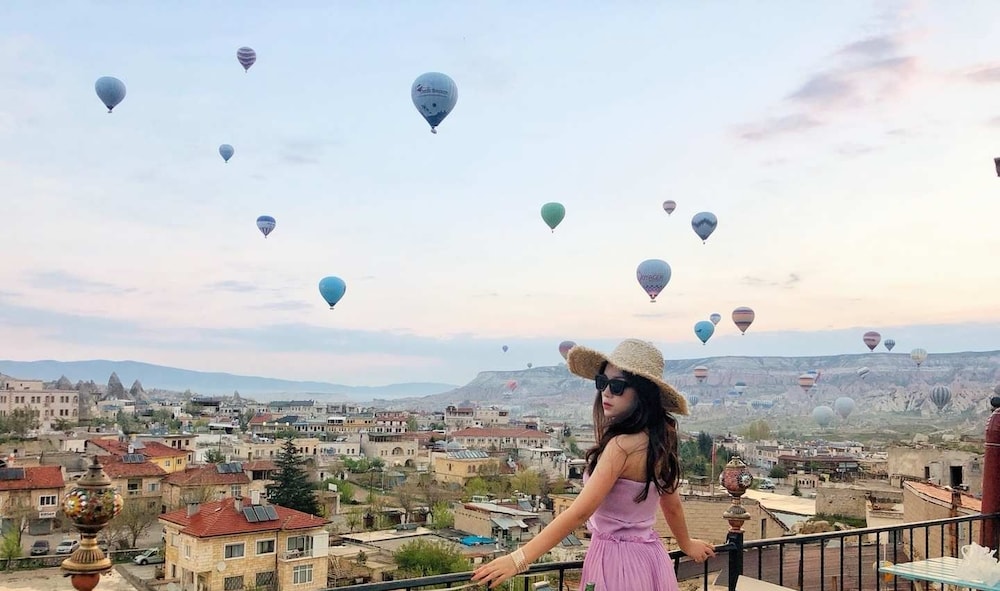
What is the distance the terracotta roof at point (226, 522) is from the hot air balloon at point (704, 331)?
25.2 meters

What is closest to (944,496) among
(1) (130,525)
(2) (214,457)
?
(1) (130,525)

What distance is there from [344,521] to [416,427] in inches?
2144

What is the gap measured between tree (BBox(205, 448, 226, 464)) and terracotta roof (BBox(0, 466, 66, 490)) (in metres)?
15.9

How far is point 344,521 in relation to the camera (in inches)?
1414

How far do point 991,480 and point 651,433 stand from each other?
4.21 m

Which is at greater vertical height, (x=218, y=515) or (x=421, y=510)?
(x=218, y=515)

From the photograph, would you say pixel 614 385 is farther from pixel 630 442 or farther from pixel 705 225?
pixel 705 225

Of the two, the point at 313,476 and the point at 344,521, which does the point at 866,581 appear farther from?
the point at 313,476

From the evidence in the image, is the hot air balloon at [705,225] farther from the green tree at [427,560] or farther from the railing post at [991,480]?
the railing post at [991,480]

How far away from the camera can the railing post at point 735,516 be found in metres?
3.57

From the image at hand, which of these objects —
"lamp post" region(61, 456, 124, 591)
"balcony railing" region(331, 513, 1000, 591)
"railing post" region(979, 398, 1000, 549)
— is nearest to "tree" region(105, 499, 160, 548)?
"balcony railing" region(331, 513, 1000, 591)

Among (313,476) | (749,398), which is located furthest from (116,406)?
(749,398)

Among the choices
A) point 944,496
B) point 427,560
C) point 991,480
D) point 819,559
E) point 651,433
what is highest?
point 651,433

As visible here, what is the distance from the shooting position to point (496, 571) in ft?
8.11
